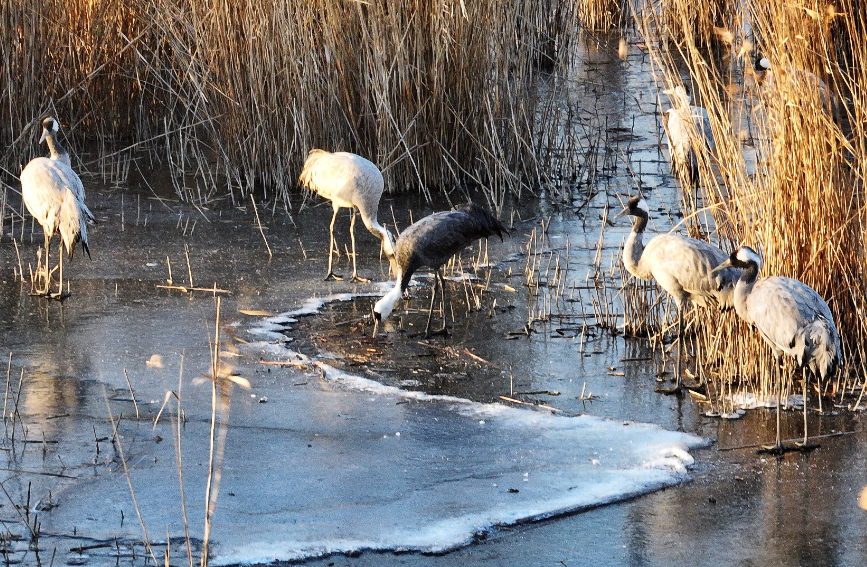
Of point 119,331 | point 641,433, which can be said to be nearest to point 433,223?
point 119,331

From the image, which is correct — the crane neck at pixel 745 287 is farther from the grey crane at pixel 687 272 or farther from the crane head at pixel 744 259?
the grey crane at pixel 687 272

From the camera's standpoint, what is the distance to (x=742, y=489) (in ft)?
14.8

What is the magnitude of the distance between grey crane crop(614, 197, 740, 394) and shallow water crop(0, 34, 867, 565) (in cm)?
41

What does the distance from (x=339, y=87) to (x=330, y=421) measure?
4.94 meters

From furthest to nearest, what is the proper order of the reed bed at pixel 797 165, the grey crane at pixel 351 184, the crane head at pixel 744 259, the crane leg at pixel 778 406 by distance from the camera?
the grey crane at pixel 351 184 < the crane head at pixel 744 259 < the reed bed at pixel 797 165 < the crane leg at pixel 778 406

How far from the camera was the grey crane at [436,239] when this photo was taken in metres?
7.11

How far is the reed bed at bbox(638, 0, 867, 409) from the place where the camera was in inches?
208

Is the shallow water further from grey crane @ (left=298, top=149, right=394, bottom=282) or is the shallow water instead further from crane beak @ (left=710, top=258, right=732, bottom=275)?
crane beak @ (left=710, top=258, right=732, bottom=275)

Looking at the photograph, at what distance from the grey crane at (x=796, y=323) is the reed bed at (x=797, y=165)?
0.31 meters

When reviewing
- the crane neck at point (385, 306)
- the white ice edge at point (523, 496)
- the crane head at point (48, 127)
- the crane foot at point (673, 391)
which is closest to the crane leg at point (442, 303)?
the crane neck at point (385, 306)

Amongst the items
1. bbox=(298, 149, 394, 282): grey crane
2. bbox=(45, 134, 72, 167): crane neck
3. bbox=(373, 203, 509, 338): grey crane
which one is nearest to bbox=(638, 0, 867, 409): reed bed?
bbox=(373, 203, 509, 338): grey crane

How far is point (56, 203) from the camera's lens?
7684 mm

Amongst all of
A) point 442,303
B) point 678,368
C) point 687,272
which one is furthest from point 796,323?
point 442,303

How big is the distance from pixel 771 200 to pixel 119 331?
368 cm
